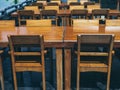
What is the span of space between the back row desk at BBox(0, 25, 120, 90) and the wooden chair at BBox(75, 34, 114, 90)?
0.13 metres

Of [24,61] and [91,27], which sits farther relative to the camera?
[91,27]

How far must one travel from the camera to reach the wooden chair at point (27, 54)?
8.42ft

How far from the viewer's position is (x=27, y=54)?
2664 mm

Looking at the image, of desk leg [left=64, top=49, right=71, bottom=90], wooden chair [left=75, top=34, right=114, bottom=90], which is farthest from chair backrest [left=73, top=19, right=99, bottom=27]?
desk leg [left=64, top=49, right=71, bottom=90]

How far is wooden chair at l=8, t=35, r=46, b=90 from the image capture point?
257 centimetres

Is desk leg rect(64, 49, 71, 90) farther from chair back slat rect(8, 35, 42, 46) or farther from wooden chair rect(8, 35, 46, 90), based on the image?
chair back slat rect(8, 35, 42, 46)

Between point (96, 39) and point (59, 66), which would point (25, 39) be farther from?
point (96, 39)

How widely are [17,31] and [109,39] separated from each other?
1283mm

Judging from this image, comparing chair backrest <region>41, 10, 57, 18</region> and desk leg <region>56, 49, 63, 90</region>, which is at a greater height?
chair backrest <region>41, 10, 57, 18</region>

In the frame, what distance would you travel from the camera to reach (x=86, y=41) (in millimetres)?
2574

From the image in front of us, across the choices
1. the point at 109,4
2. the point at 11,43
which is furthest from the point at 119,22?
the point at 109,4

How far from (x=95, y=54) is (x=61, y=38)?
437mm

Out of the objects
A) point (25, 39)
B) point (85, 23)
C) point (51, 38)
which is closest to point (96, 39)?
point (51, 38)

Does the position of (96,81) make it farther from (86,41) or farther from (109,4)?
(109,4)
